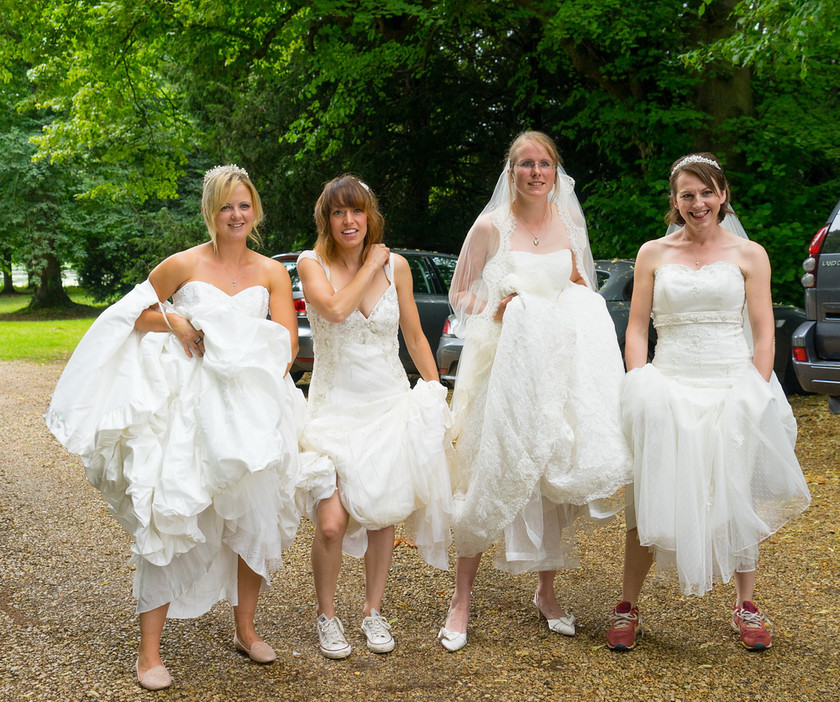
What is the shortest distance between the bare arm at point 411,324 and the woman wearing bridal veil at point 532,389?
0.18 meters

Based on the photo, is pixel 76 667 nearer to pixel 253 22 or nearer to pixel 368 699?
pixel 368 699

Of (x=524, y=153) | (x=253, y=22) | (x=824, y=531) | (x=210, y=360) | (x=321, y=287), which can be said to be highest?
(x=253, y=22)

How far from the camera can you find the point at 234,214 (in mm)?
3814

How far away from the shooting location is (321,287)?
3953 millimetres

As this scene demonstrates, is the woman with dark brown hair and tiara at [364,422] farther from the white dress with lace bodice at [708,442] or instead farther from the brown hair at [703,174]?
the brown hair at [703,174]

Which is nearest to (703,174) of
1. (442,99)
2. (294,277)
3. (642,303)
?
(642,303)

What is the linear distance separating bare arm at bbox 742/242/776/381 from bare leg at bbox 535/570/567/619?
1.35 meters

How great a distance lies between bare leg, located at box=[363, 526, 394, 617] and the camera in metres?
4.02

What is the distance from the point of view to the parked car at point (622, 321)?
29.3ft

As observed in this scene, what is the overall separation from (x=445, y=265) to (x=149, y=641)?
27.1ft

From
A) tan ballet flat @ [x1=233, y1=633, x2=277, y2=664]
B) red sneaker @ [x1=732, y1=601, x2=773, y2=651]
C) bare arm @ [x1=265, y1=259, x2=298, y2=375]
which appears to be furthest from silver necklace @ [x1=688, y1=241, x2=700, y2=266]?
tan ballet flat @ [x1=233, y1=633, x2=277, y2=664]

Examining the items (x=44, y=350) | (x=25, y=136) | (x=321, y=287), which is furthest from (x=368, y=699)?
(x=25, y=136)

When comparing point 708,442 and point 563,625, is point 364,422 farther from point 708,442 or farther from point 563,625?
point 708,442

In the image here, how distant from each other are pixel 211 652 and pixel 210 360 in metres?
1.32
